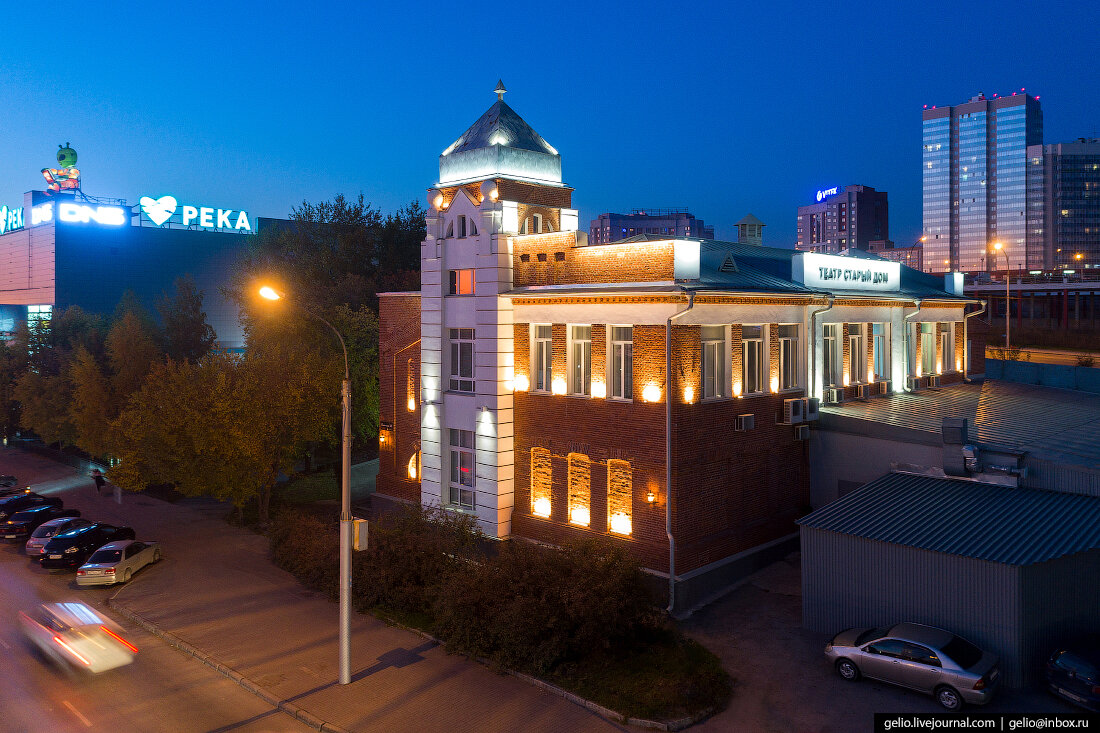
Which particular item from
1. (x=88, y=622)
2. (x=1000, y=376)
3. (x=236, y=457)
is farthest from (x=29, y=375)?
(x=1000, y=376)

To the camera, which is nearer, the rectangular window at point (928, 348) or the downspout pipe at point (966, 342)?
the rectangular window at point (928, 348)

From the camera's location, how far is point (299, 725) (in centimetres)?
1745

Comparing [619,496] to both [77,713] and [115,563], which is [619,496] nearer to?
[77,713]

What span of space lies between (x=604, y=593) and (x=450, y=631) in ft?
15.5

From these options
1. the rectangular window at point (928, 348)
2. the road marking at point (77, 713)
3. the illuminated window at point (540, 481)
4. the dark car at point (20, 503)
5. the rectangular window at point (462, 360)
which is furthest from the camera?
the dark car at point (20, 503)

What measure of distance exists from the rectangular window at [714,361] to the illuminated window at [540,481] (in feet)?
19.6

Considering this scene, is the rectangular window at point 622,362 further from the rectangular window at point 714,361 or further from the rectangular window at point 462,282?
the rectangular window at point 462,282

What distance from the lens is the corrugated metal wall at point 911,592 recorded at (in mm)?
17375

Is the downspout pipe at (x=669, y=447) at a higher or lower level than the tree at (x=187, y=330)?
lower

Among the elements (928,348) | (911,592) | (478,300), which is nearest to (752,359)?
A: (911,592)

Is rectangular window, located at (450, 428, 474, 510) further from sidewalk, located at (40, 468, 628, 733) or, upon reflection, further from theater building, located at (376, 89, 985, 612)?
sidewalk, located at (40, 468, 628, 733)

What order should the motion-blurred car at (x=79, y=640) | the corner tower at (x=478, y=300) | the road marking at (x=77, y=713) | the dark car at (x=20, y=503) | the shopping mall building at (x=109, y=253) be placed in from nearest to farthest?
the road marking at (x=77, y=713)
the motion-blurred car at (x=79, y=640)
the corner tower at (x=478, y=300)
the dark car at (x=20, y=503)
the shopping mall building at (x=109, y=253)

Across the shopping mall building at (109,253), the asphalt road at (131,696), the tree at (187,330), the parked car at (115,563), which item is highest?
the shopping mall building at (109,253)

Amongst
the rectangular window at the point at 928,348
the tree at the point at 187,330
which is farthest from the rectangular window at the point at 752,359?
the tree at the point at 187,330
